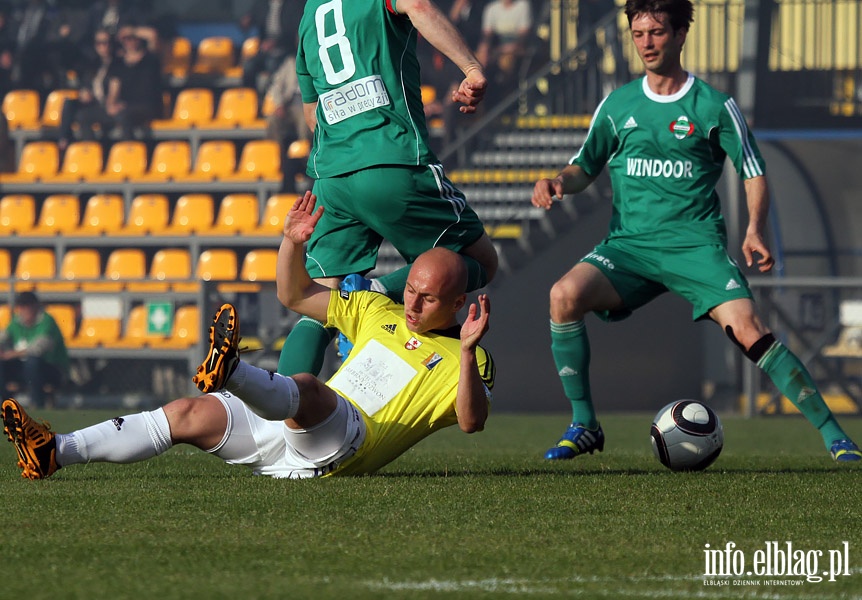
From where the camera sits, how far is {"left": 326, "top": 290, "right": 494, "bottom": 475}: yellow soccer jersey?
199 inches

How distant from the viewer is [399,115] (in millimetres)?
5809

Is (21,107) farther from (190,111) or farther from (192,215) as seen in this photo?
(192,215)

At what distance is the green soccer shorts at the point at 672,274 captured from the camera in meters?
6.33

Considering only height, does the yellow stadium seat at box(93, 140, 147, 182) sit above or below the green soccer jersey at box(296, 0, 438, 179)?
below

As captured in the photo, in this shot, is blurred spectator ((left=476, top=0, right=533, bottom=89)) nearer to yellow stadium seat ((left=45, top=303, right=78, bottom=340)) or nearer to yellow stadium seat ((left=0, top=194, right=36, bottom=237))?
yellow stadium seat ((left=45, top=303, right=78, bottom=340))

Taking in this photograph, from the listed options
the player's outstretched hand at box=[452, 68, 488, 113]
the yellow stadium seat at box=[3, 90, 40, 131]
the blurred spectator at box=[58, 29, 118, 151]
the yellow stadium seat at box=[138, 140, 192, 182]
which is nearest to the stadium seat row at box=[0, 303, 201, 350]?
the yellow stadium seat at box=[138, 140, 192, 182]

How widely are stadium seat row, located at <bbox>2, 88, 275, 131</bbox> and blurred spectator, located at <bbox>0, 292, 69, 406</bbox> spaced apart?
15.8ft

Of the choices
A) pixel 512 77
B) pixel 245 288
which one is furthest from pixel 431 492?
pixel 512 77

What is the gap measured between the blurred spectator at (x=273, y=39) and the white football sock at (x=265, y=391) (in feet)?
41.9

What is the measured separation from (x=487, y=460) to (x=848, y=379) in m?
7.97

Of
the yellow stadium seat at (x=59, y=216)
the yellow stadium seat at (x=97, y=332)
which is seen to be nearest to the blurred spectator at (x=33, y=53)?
the yellow stadium seat at (x=59, y=216)

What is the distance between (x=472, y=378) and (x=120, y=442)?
121cm

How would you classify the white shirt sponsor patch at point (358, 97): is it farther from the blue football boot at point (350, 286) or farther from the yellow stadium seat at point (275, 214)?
the yellow stadium seat at point (275, 214)

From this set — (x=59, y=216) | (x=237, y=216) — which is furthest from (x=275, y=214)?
(x=59, y=216)
